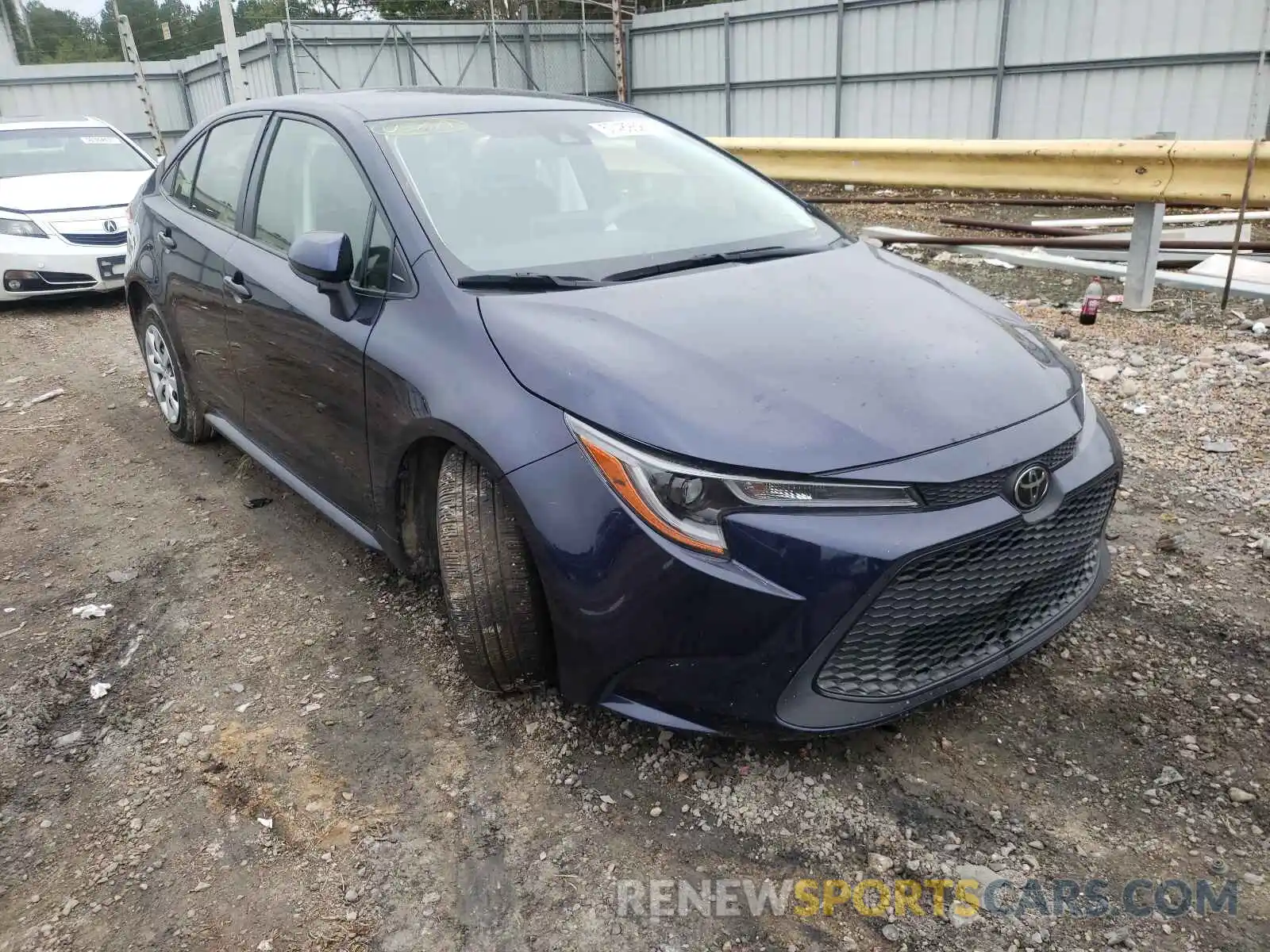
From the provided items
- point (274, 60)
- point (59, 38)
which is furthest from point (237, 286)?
point (59, 38)

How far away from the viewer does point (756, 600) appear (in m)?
2.06

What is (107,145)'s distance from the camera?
30.2 ft

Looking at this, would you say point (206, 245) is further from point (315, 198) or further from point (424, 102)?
point (424, 102)

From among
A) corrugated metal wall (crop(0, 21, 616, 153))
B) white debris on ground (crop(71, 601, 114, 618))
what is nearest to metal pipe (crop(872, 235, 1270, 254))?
white debris on ground (crop(71, 601, 114, 618))

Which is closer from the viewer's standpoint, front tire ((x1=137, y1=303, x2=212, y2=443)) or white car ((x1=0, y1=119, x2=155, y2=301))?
front tire ((x1=137, y1=303, x2=212, y2=443))

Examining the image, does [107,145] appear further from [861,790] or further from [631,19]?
[631,19]

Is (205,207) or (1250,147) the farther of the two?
(1250,147)

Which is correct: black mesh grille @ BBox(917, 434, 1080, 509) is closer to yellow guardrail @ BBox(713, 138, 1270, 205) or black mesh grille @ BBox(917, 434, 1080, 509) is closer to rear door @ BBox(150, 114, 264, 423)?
rear door @ BBox(150, 114, 264, 423)

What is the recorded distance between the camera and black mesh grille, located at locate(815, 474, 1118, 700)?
212cm

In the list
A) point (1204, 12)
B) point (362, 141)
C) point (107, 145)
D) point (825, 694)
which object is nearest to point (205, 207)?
point (362, 141)

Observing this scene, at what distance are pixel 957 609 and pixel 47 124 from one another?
10.1m

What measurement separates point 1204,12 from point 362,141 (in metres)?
11.6

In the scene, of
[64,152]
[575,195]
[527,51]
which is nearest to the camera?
[575,195]

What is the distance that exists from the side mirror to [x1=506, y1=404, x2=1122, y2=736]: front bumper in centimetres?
102
